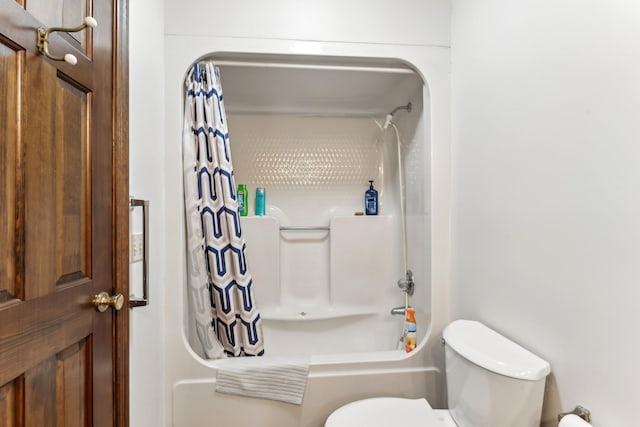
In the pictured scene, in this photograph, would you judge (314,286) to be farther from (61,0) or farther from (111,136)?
(61,0)

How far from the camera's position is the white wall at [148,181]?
1.21 meters

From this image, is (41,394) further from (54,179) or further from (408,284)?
(408,284)

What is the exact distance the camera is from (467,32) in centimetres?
156

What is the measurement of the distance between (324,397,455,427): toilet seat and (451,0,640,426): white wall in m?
0.41

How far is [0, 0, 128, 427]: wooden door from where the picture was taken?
2.20 ft

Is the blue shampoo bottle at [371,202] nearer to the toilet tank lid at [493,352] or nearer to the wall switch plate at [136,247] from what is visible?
the toilet tank lid at [493,352]

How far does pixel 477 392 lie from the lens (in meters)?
1.16

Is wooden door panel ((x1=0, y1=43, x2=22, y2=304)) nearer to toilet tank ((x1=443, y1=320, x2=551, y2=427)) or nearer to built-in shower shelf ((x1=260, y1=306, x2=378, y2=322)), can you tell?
toilet tank ((x1=443, y1=320, x2=551, y2=427))

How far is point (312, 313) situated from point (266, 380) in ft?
2.99

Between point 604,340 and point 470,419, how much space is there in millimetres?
534

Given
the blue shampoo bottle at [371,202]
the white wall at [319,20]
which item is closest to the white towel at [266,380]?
the blue shampoo bottle at [371,202]

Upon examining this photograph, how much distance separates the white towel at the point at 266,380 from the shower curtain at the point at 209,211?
14 cm

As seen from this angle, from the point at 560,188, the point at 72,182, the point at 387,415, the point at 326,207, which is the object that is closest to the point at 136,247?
the point at 72,182

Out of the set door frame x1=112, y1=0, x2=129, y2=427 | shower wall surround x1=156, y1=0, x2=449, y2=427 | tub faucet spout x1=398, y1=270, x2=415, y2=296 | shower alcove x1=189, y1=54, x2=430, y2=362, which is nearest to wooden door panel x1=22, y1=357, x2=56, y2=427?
door frame x1=112, y1=0, x2=129, y2=427
